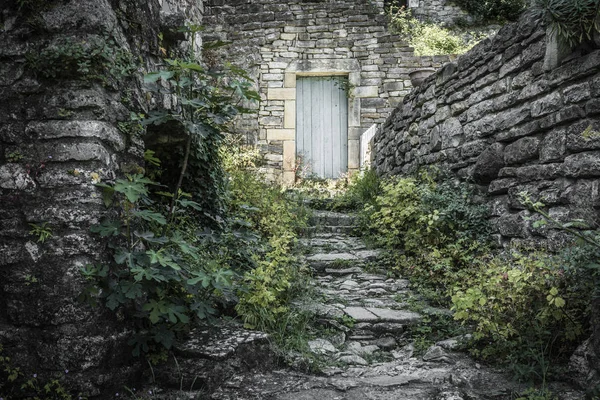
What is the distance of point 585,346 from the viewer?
2264 mm

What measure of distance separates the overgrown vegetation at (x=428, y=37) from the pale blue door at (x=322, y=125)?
180 cm

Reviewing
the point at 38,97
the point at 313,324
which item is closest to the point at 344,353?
the point at 313,324

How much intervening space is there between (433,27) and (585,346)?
8717 mm

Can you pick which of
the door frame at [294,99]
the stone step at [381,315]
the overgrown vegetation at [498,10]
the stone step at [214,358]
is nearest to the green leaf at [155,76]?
the stone step at [214,358]

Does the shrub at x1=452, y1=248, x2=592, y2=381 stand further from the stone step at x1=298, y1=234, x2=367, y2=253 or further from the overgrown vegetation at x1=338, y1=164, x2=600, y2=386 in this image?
the stone step at x1=298, y1=234, x2=367, y2=253

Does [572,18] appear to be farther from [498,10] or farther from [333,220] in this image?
[498,10]

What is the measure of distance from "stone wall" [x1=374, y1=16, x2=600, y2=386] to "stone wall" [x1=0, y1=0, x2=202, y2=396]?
240 centimetres

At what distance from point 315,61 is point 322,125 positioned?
1229 mm

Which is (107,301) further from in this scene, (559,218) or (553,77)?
(553,77)

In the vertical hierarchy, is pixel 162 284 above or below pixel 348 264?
above

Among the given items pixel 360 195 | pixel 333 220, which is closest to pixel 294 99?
pixel 360 195

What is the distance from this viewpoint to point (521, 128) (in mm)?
3354

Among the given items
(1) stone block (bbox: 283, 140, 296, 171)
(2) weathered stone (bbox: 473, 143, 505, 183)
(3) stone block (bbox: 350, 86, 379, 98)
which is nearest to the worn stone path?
(2) weathered stone (bbox: 473, 143, 505, 183)

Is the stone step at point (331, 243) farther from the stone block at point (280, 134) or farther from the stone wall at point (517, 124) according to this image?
the stone block at point (280, 134)
